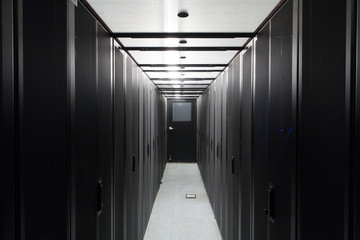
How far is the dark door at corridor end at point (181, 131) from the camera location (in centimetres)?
990

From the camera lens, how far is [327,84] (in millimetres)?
1013

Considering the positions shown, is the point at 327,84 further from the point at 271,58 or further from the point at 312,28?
the point at 271,58

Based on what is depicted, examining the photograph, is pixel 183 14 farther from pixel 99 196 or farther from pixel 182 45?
pixel 99 196

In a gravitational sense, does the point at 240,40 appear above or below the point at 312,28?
above

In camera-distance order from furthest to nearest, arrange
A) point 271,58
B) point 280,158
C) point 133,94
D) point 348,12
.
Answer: point 133,94 < point 271,58 < point 280,158 < point 348,12

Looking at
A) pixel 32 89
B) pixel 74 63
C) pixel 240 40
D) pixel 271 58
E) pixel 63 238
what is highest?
pixel 240 40

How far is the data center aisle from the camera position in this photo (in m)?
3.84

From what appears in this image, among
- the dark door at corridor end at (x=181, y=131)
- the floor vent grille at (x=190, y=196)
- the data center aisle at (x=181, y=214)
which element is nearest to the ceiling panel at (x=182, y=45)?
the data center aisle at (x=181, y=214)

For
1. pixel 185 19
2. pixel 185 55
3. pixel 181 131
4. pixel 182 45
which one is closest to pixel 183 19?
pixel 185 19

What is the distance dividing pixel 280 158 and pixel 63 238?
1.19 meters

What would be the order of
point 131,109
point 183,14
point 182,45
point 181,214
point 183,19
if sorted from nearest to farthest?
point 183,14 → point 183,19 → point 182,45 → point 131,109 → point 181,214

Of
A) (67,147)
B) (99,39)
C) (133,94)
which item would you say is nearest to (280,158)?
(67,147)

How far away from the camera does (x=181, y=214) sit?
463 centimetres

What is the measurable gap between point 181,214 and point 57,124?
13.0 feet
